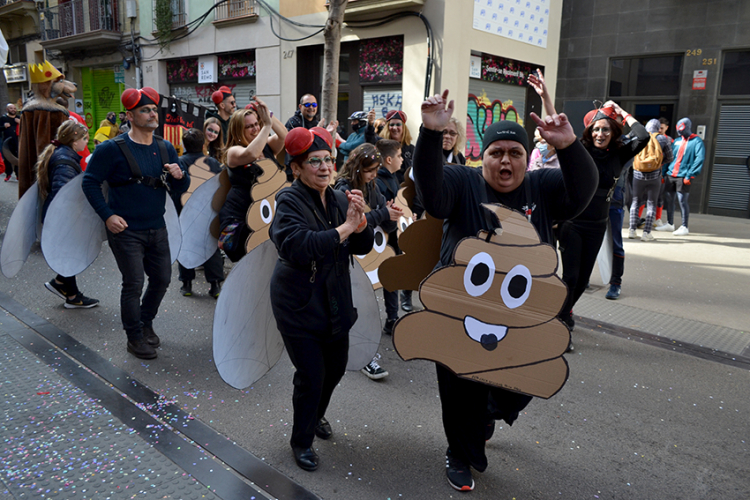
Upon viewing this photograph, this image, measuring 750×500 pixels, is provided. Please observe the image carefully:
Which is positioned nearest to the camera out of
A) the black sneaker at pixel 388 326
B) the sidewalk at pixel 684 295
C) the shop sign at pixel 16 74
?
the black sneaker at pixel 388 326

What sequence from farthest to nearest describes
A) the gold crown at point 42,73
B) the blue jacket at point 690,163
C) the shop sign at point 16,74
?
the shop sign at point 16,74, the blue jacket at point 690,163, the gold crown at point 42,73

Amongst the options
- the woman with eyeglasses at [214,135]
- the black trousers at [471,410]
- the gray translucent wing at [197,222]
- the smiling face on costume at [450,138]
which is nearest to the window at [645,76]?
the smiling face on costume at [450,138]

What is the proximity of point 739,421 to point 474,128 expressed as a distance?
10.6 m

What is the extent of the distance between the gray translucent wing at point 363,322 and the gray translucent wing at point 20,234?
3.20 meters

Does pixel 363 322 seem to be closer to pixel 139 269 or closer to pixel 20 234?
pixel 139 269

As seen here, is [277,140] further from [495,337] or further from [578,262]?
[495,337]

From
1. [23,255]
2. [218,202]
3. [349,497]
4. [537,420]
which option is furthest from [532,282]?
[23,255]

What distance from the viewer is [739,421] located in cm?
363

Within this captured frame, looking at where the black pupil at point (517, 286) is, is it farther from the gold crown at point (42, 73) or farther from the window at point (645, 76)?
the window at point (645, 76)

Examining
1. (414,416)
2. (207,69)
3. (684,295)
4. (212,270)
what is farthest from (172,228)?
(207,69)

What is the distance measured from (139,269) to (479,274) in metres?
2.90

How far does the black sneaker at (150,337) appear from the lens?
4520mm

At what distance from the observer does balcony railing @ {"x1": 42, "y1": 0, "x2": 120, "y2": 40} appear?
19.7 meters

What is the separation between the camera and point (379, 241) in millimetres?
4387
